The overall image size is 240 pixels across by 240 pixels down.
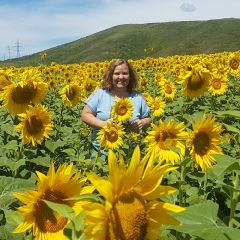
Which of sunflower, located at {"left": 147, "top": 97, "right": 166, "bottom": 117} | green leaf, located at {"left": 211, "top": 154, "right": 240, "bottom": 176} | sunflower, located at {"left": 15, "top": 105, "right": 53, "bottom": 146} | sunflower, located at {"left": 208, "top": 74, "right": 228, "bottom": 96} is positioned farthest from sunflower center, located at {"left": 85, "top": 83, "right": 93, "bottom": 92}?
green leaf, located at {"left": 211, "top": 154, "right": 240, "bottom": 176}

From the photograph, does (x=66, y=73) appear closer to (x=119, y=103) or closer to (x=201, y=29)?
(x=119, y=103)

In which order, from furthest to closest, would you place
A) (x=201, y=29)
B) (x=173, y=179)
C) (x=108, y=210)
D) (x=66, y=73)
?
(x=201, y=29) < (x=66, y=73) < (x=173, y=179) < (x=108, y=210)

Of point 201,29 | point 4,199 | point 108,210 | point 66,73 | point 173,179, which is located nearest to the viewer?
point 108,210

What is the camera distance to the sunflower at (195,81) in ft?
16.2

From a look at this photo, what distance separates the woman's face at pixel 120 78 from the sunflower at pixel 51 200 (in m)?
3.27

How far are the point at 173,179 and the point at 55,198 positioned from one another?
1.58 m

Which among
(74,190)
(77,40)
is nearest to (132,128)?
(74,190)

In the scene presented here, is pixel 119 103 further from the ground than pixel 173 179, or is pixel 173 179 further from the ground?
pixel 119 103

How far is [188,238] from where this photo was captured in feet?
6.74

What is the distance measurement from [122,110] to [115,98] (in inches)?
9.5

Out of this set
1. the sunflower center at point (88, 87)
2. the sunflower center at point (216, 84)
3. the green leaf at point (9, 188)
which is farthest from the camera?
the sunflower center at point (88, 87)

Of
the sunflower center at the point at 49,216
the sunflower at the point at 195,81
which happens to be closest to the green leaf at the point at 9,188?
the sunflower center at the point at 49,216

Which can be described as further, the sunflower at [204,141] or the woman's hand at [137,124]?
the woman's hand at [137,124]

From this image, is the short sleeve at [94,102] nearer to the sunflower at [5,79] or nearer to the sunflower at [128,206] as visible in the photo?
A: the sunflower at [5,79]
